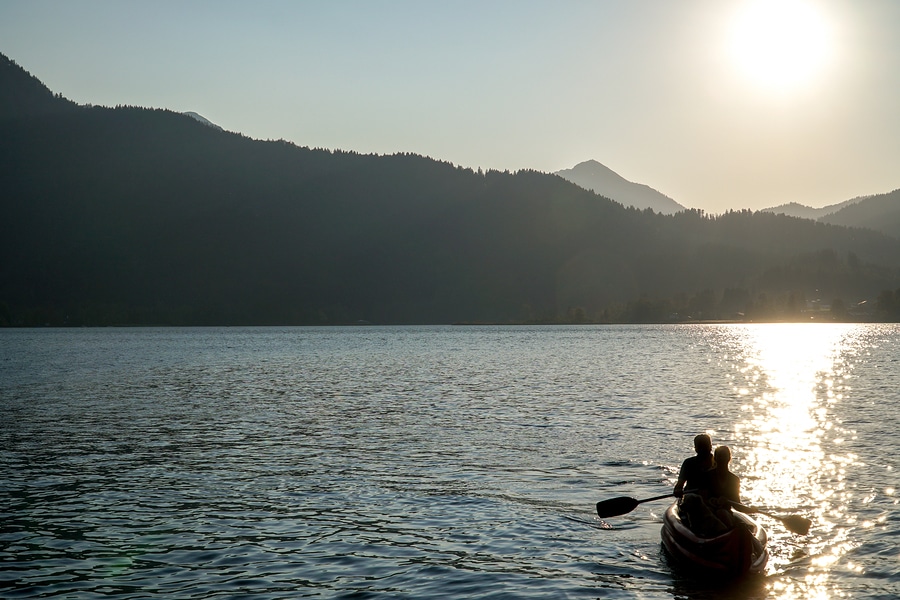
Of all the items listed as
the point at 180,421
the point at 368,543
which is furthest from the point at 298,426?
the point at 368,543

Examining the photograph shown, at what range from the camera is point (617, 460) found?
30.9 meters

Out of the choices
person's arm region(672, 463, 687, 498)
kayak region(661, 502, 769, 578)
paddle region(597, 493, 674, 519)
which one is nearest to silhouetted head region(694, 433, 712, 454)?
person's arm region(672, 463, 687, 498)

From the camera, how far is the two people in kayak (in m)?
18.2

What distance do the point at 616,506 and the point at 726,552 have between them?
401 cm

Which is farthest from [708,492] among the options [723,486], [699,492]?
[723,486]

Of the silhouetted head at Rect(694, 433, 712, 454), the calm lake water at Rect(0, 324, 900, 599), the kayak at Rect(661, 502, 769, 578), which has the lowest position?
Result: the calm lake water at Rect(0, 324, 900, 599)

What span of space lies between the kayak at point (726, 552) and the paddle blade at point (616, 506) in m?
2.65

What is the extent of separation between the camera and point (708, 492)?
1889 cm

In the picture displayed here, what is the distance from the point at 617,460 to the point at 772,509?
820cm

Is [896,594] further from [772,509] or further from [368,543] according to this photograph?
[368,543]

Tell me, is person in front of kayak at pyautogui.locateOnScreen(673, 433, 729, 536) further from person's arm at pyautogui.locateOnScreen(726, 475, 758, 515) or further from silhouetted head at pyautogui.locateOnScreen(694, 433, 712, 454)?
person's arm at pyautogui.locateOnScreen(726, 475, 758, 515)

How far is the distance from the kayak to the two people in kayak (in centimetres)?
32

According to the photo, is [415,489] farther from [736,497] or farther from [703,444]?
[736,497]

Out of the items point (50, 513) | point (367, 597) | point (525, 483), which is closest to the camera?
point (367, 597)
